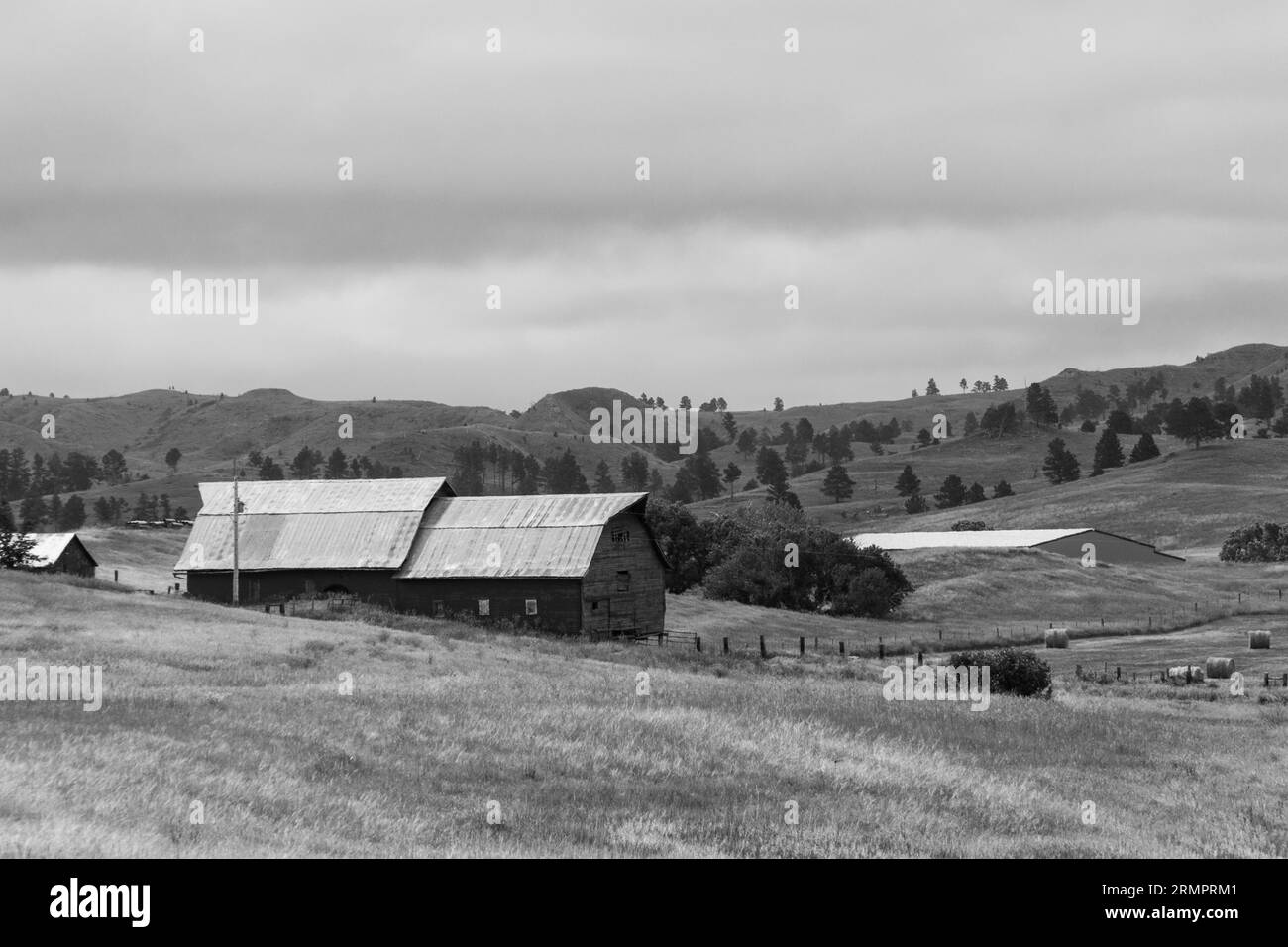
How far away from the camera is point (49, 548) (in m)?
83.2

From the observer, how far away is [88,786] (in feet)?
53.9

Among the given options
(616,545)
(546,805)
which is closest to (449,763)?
(546,805)

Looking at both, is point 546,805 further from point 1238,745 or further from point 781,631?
point 781,631

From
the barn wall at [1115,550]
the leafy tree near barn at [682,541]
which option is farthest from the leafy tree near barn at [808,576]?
the barn wall at [1115,550]

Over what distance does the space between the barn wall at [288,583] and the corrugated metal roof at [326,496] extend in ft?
11.8

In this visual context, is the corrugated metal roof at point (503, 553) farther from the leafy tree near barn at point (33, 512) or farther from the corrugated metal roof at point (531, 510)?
the leafy tree near barn at point (33, 512)

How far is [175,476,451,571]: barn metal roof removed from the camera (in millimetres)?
65250

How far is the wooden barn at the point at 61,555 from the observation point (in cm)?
8138

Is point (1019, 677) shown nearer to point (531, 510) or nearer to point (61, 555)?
point (531, 510)

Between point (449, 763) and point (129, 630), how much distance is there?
23.7 meters

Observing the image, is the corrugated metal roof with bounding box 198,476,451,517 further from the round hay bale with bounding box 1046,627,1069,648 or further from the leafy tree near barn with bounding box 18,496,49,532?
the leafy tree near barn with bounding box 18,496,49,532

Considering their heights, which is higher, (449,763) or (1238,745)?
(449,763)

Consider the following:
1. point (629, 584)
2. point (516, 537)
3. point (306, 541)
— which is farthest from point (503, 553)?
point (306, 541)

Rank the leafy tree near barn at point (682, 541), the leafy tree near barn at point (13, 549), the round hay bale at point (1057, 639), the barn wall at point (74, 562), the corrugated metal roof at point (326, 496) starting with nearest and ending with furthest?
the corrugated metal roof at point (326, 496), the round hay bale at point (1057, 639), the leafy tree near barn at point (13, 549), the barn wall at point (74, 562), the leafy tree near barn at point (682, 541)
